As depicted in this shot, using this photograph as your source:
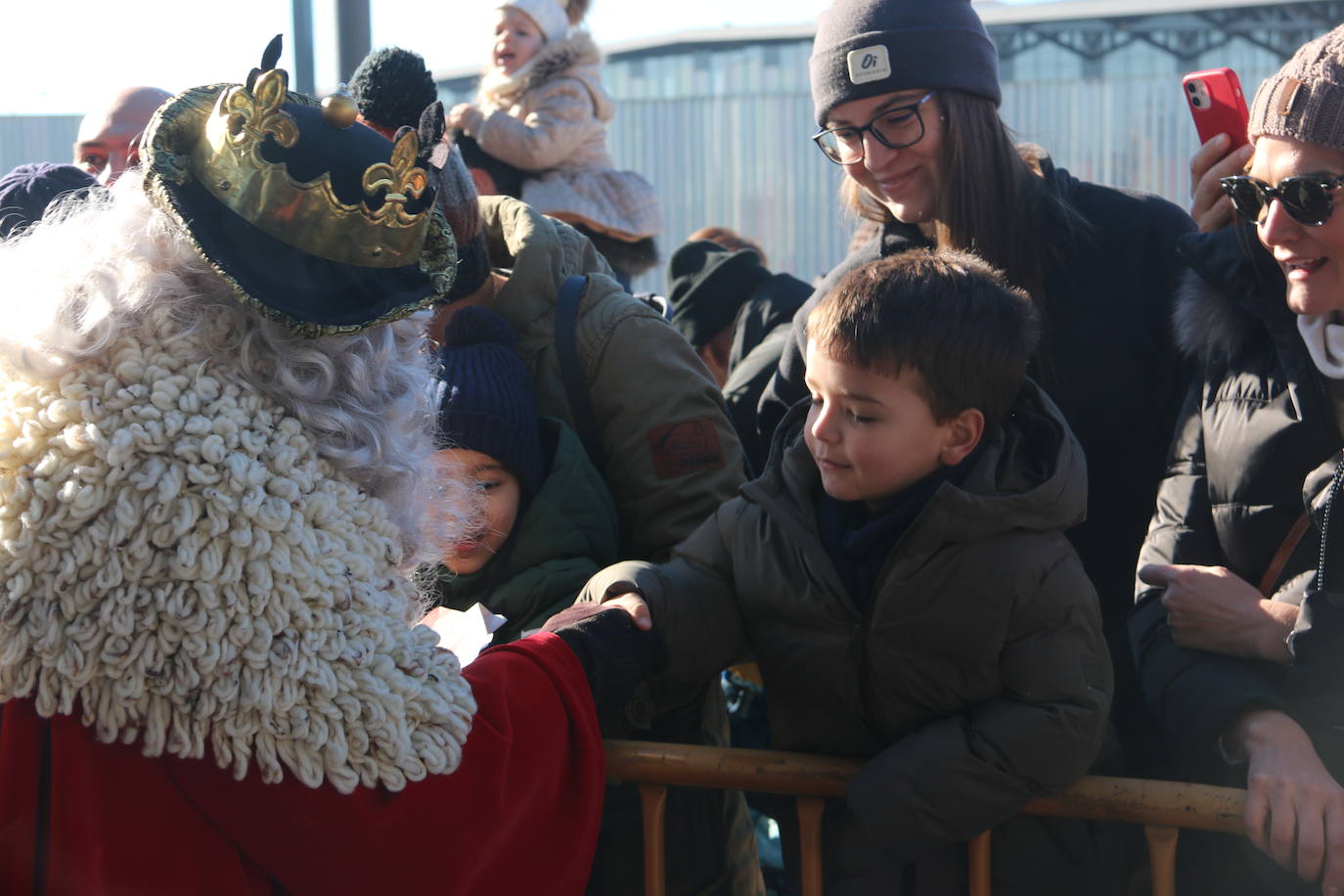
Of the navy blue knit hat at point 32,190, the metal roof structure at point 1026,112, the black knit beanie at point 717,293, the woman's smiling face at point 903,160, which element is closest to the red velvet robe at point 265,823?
the navy blue knit hat at point 32,190

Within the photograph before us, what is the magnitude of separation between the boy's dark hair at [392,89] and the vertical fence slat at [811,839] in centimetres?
191

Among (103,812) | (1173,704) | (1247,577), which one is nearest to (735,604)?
(1173,704)

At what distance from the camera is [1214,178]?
107 inches

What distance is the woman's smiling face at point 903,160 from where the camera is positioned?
9.35ft

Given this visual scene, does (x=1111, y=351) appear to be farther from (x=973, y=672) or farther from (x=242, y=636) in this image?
(x=242, y=636)

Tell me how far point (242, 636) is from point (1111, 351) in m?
2.04

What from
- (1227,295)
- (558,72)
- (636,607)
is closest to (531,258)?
(636,607)

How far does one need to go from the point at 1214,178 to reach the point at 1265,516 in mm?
820

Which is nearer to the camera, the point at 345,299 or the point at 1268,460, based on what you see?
the point at 345,299

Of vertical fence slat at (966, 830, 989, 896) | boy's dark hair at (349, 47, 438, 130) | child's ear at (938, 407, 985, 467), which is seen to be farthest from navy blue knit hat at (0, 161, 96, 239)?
vertical fence slat at (966, 830, 989, 896)

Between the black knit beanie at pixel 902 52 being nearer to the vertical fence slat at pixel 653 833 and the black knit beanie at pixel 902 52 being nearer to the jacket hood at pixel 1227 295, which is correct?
the jacket hood at pixel 1227 295

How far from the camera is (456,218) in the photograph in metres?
2.76

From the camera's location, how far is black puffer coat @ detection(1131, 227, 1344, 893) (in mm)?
2152

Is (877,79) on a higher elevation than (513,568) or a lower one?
higher
